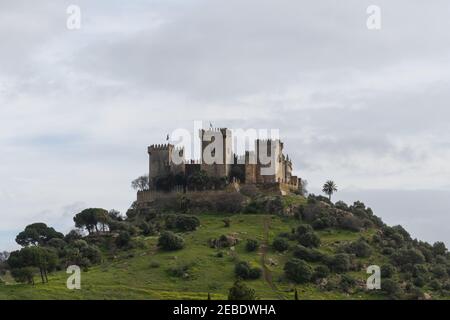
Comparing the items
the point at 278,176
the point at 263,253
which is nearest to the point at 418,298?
the point at 263,253

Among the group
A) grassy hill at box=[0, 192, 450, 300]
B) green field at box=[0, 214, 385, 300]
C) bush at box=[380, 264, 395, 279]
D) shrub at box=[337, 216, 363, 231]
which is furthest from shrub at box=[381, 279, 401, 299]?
shrub at box=[337, 216, 363, 231]

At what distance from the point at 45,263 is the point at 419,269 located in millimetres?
45321

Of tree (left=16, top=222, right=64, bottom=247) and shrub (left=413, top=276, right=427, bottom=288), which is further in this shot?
tree (left=16, top=222, right=64, bottom=247)

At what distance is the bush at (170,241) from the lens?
12238 centimetres

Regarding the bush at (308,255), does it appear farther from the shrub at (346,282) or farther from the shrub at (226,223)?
the shrub at (226,223)

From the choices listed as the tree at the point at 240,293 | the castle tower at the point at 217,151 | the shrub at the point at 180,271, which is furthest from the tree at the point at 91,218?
the tree at the point at 240,293

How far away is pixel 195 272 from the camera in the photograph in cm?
11325

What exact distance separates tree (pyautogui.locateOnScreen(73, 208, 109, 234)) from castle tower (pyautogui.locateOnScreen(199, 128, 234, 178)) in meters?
16.1

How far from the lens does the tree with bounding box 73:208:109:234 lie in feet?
451

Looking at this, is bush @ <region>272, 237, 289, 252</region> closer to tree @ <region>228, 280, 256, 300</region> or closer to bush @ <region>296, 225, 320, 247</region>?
bush @ <region>296, 225, 320, 247</region>

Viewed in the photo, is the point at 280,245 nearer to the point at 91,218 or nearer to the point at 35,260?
the point at 91,218

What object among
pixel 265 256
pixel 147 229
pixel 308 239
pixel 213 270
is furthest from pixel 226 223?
pixel 213 270

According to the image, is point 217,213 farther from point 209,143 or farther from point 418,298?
point 418,298

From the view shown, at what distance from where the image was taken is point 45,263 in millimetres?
112125
